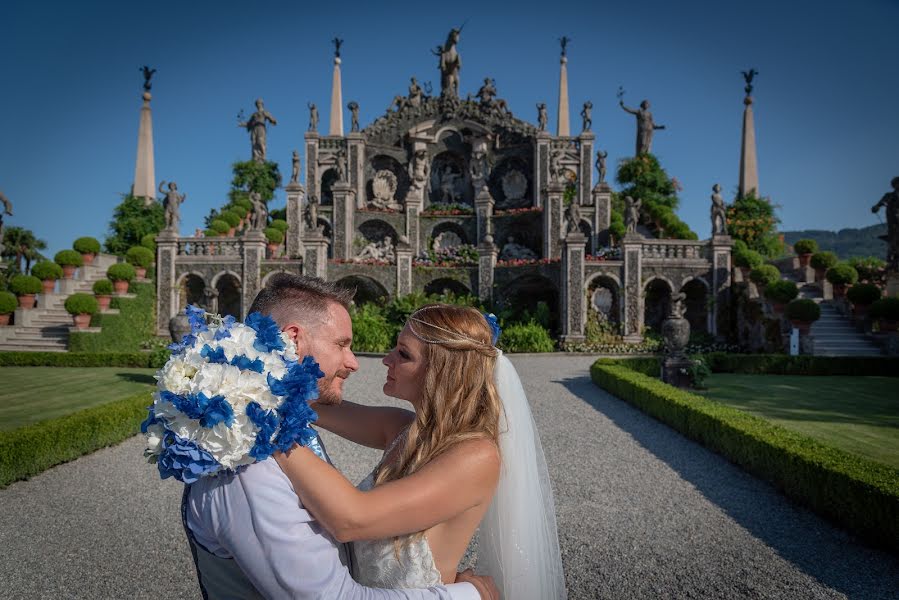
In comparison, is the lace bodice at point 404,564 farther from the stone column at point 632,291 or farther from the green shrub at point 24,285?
the green shrub at point 24,285

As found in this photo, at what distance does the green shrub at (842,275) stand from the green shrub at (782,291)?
2.23 metres

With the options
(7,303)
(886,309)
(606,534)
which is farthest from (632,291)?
(7,303)

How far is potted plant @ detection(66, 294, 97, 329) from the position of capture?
757 inches

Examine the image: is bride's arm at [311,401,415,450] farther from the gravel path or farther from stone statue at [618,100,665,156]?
stone statue at [618,100,665,156]

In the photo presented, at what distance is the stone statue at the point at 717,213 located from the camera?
23.1m

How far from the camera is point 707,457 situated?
755 cm

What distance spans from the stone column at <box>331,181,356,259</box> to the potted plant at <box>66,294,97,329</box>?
13.1m

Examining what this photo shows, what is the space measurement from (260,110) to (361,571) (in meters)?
37.4

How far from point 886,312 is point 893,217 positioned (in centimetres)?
429

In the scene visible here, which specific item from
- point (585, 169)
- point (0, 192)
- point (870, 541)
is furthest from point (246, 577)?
point (585, 169)

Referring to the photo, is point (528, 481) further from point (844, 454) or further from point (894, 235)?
point (894, 235)

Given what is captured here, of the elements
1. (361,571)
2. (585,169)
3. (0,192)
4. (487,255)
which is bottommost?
(361,571)

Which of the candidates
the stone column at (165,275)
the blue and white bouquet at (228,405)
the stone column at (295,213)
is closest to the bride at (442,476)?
the blue and white bouquet at (228,405)

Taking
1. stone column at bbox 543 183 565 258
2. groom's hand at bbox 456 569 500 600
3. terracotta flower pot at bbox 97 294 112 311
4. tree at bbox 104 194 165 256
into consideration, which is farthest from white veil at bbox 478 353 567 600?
tree at bbox 104 194 165 256
